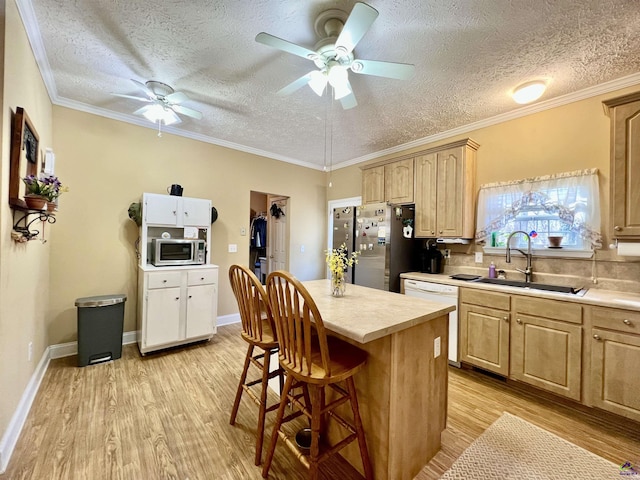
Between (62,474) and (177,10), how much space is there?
9.38 feet

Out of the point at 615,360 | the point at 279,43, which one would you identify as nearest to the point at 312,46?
the point at 279,43

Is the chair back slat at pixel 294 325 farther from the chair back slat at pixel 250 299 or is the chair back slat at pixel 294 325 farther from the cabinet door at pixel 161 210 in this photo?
the cabinet door at pixel 161 210

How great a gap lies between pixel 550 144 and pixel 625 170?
82cm

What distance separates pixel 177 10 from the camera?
5.75 feet

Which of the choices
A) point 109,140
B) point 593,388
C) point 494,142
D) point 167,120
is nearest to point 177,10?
point 167,120

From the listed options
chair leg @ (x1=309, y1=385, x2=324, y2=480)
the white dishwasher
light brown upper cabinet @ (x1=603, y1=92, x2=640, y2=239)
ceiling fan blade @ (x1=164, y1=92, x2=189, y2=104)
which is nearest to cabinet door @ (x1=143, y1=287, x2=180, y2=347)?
ceiling fan blade @ (x1=164, y1=92, x2=189, y2=104)

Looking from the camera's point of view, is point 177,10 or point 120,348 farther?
point 120,348

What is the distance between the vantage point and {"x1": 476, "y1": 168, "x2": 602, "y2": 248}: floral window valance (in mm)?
2502

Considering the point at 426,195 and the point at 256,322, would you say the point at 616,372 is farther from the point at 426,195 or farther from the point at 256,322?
the point at 256,322

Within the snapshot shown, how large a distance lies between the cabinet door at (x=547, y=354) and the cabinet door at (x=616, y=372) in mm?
94

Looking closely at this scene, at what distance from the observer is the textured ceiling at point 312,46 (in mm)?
1724

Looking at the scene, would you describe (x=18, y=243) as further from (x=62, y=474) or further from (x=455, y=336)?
(x=455, y=336)

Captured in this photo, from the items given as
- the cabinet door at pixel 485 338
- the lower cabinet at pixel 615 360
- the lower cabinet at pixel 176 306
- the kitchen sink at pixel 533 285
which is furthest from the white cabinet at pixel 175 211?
the lower cabinet at pixel 615 360

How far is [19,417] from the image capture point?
1855mm
